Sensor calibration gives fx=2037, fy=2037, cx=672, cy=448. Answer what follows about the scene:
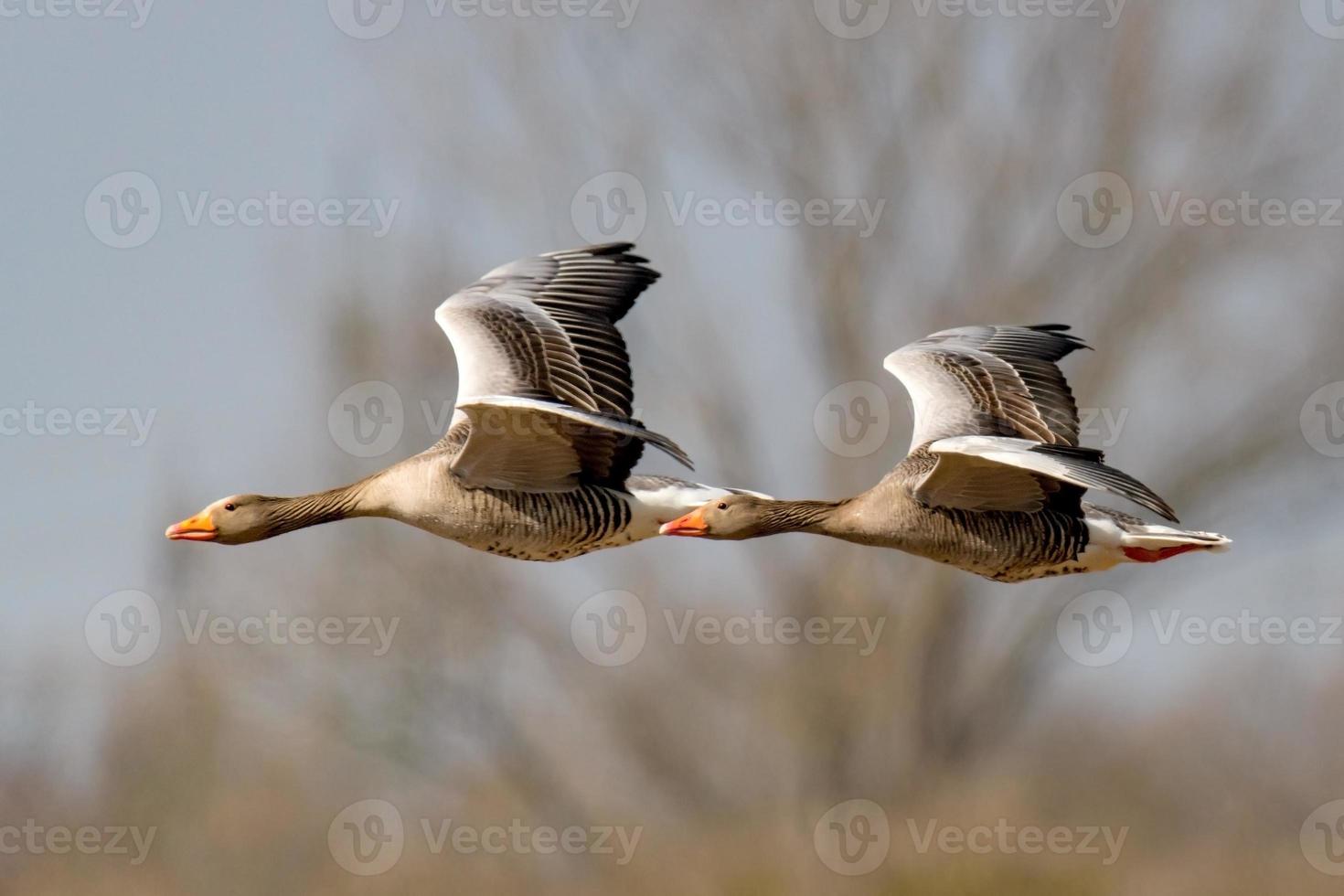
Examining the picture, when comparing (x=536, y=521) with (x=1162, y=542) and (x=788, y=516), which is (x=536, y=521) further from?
(x=1162, y=542)

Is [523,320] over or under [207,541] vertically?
over

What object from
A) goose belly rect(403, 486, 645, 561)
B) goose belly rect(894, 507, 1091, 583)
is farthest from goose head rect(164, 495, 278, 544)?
goose belly rect(894, 507, 1091, 583)

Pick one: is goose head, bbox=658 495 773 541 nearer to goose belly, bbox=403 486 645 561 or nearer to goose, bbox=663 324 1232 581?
goose, bbox=663 324 1232 581

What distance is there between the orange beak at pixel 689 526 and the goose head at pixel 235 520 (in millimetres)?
2193

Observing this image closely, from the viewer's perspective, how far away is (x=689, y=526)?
33.1ft

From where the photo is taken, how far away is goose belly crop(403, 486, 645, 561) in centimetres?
978

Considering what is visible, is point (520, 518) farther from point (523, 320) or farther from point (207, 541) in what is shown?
point (207, 541)

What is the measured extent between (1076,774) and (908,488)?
1133 cm

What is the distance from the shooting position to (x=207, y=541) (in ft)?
35.1

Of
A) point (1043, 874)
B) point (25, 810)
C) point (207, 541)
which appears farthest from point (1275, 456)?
point (25, 810)

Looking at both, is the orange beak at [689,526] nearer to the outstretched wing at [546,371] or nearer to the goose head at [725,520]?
the goose head at [725,520]

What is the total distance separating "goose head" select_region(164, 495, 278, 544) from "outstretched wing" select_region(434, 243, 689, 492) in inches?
51.1

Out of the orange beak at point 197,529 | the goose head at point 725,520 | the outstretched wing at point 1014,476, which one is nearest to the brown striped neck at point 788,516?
the goose head at point 725,520

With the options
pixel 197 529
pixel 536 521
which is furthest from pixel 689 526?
pixel 197 529
